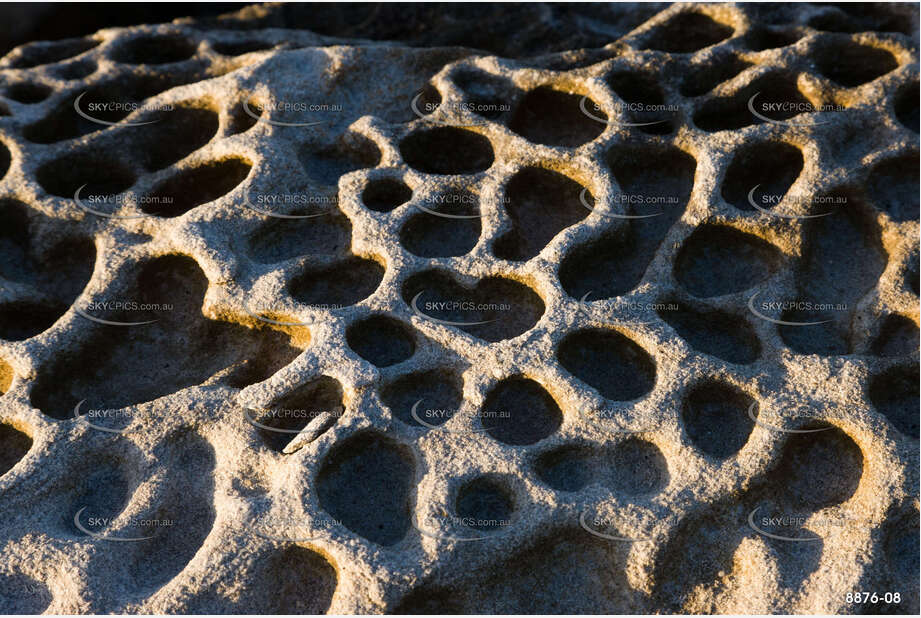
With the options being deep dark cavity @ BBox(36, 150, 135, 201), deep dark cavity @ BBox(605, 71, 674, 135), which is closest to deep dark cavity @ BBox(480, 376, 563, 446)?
deep dark cavity @ BBox(605, 71, 674, 135)

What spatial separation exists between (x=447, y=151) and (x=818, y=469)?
5.61 feet

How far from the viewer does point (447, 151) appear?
11.0 feet

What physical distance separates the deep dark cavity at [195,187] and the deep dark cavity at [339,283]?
0.54 m

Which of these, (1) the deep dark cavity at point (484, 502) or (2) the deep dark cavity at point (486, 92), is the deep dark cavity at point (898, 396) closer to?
(1) the deep dark cavity at point (484, 502)

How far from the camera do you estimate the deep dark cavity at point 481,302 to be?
2.87 metres

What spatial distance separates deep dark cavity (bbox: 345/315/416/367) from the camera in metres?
2.79

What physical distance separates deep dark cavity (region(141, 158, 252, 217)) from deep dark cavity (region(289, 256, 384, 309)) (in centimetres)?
54

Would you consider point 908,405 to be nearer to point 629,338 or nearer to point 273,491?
point 629,338

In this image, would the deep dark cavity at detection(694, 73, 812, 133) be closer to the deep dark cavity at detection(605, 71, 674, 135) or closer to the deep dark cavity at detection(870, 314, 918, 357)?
the deep dark cavity at detection(605, 71, 674, 135)

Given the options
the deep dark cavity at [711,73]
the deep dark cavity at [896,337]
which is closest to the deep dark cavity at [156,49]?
the deep dark cavity at [711,73]

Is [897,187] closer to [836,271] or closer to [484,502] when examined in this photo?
[836,271]

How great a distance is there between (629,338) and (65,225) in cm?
202

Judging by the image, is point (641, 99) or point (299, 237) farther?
point (641, 99)

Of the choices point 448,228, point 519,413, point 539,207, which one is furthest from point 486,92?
point 519,413
